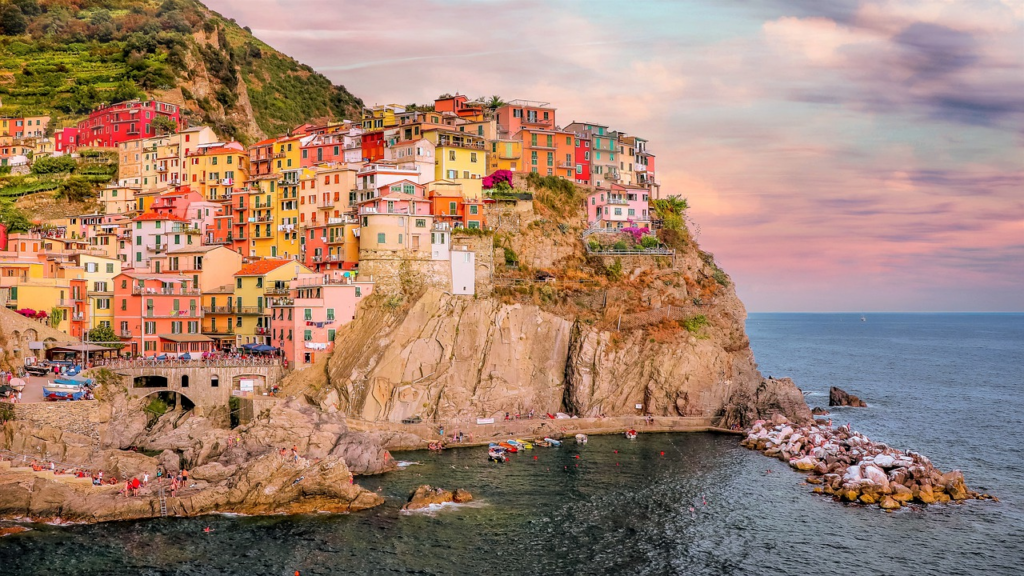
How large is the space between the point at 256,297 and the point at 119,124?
4976 cm

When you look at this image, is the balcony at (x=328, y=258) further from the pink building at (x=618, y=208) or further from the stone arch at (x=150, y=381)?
the pink building at (x=618, y=208)

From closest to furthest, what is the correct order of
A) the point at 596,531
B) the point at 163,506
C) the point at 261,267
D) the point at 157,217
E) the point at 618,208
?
the point at 596,531, the point at 163,506, the point at 261,267, the point at 157,217, the point at 618,208

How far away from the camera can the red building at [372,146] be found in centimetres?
10269

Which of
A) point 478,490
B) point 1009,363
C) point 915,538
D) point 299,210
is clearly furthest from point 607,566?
point 1009,363

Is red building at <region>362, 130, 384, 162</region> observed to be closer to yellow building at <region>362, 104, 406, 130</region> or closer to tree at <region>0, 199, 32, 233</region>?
yellow building at <region>362, 104, 406, 130</region>

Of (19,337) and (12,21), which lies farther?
(12,21)

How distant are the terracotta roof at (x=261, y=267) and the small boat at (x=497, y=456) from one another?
100 feet

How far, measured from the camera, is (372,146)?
103938mm

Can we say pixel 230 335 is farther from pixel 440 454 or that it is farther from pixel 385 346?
pixel 440 454

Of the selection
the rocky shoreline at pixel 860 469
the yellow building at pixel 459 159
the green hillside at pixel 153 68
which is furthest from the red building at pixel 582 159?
the green hillside at pixel 153 68

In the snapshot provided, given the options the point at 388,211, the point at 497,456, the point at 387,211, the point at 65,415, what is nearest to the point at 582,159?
the point at 388,211

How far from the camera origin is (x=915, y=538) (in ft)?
176

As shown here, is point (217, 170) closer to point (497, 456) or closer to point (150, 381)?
point (150, 381)

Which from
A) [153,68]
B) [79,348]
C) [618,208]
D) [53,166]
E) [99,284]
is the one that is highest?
[153,68]
